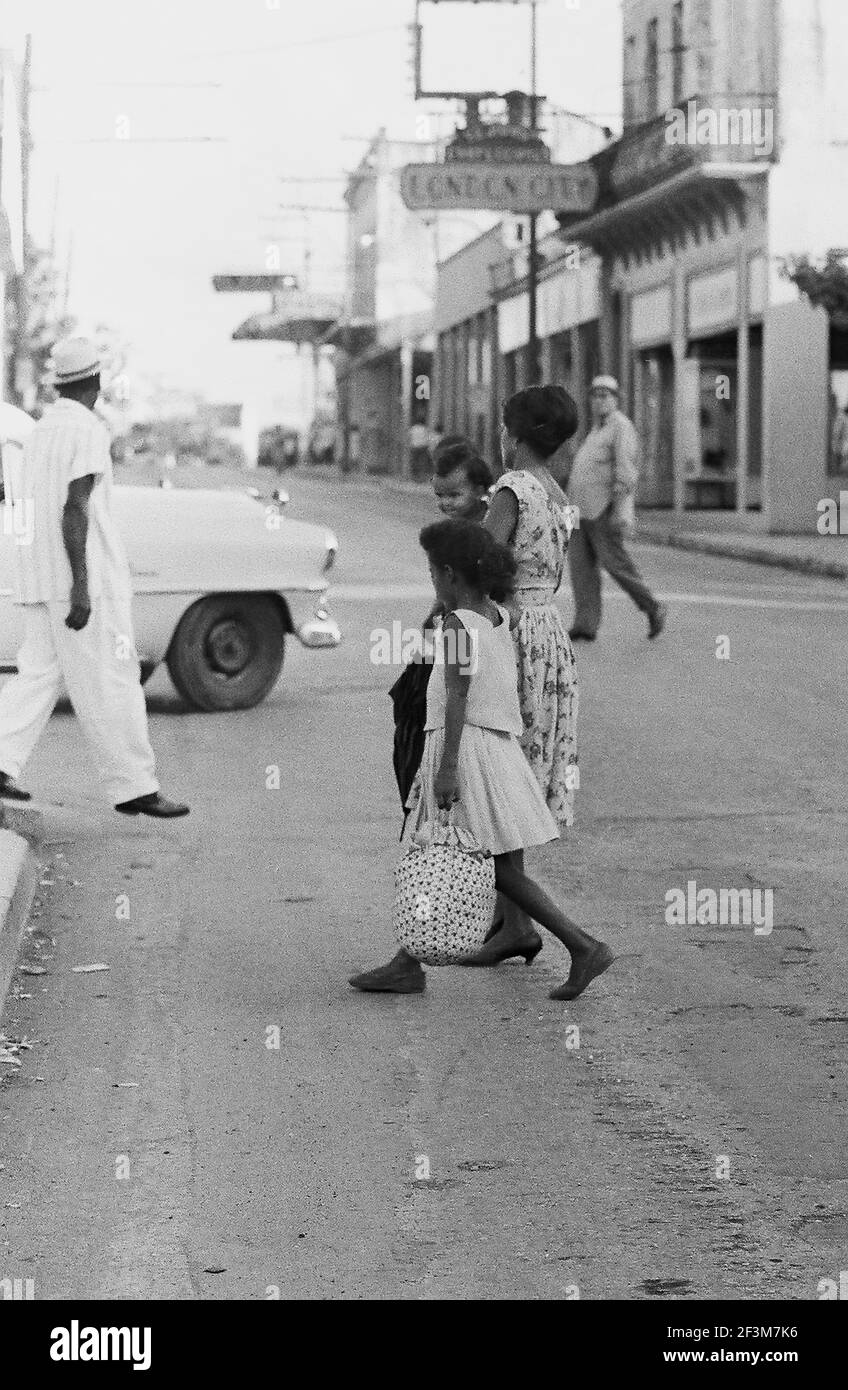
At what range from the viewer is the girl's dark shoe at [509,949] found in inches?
289

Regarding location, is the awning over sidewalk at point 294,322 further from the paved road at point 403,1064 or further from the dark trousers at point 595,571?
the paved road at point 403,1064

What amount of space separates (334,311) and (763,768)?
105 m

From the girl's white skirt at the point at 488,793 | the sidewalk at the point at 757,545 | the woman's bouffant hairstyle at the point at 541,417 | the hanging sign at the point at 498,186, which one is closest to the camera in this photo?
the girl's white skirt at the point at 488,793

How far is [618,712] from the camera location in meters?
13.0

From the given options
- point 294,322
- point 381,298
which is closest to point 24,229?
point 381,298

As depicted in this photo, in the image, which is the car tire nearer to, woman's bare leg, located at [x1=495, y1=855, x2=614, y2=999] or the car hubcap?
the car hubcap

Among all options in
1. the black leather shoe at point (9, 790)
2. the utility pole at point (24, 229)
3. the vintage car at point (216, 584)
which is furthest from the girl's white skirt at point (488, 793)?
the utility pole at point (24, 229)

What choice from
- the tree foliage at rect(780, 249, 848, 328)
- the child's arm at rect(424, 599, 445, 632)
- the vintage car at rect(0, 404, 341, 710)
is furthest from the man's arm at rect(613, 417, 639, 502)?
the tree foliage at rect(780, 249, 848, 328)

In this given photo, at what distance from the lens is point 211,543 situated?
12.9 metres

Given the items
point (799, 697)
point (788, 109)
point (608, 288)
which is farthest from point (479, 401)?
point (799, 697)

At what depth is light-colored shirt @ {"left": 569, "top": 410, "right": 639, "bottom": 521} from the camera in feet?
55.4

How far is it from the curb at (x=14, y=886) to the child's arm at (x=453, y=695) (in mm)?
1350

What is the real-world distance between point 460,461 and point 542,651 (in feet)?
2.01

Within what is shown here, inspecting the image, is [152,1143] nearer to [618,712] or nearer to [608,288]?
[618,712]
